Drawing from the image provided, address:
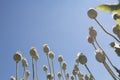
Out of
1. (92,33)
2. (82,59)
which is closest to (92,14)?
(92,33)

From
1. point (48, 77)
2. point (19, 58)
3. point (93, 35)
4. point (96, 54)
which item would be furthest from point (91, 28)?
point (48, 77)

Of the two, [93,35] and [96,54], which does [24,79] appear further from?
[96,54]

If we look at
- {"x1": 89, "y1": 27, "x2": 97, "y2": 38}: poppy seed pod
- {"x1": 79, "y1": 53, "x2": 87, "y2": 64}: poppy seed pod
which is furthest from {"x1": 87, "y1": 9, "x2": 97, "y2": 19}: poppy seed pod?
{"x1": 79, "y1": 53, "x2": 87, "y2": 64}: poppy seed pod

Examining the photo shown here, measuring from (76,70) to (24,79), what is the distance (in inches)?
22.3

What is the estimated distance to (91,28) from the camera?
195cm

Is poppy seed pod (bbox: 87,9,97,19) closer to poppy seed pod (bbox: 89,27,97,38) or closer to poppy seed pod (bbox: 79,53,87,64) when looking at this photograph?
poppy seed pod (bbox: 89,27,97,38)

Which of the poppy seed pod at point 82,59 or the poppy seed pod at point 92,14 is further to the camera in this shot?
the poppy seed pod at point 92,14

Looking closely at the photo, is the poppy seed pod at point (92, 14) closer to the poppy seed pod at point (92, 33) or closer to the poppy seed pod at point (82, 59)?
the poppy seed pod at point (92, 33)

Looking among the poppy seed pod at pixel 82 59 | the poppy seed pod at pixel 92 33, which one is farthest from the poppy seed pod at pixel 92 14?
the poppy seed pod at pixel 82 59

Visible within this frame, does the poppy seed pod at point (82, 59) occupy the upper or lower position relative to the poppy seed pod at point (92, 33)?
lower

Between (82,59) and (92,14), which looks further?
(92,14)

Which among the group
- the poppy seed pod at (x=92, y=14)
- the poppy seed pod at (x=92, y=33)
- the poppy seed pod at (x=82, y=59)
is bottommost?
the poppy seed pod at (x=82, y=59)

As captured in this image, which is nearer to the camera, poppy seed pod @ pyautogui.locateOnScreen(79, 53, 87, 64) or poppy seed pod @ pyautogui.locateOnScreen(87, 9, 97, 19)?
poppy seed pod @ pyautogui.locateOnScreen(79, 53, 87, 64)

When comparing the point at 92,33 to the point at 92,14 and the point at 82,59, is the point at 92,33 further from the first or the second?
the point at 82,59
